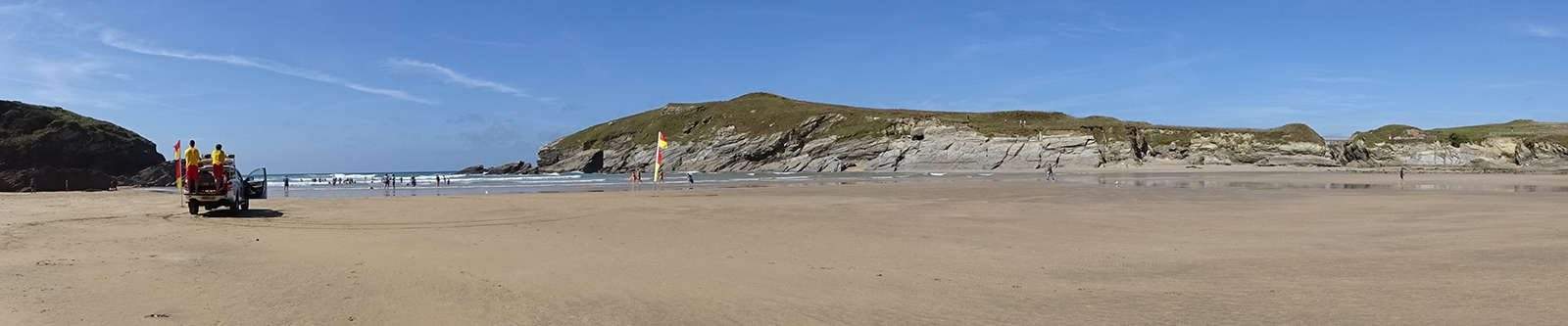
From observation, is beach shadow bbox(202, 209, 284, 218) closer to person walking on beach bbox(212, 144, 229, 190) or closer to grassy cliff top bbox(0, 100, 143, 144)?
person walking on beach bbox(212, 144, 229, 190)

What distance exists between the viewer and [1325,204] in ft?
72.7

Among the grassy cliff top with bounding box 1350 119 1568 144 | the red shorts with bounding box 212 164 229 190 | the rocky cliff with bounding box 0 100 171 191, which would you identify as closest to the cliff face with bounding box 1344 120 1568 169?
the grassy cliff top with bounding box 1350 119 1568 144

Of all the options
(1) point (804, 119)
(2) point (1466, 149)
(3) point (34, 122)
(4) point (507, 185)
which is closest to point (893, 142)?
(1) point (804, 119)

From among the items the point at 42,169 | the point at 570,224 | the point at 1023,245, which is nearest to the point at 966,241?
the point at 1023,245

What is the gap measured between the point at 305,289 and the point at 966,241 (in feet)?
29.7

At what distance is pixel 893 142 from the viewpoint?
3780 inches

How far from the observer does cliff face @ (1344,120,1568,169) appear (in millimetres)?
75062

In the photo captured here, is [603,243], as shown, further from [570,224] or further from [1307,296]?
[1307,296]

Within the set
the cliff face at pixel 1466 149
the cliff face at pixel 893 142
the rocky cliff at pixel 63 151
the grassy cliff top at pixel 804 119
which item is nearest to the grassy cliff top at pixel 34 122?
the rocky cliff at pixel 63 151

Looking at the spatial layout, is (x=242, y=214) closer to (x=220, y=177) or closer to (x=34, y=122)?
(x=220, y=177)

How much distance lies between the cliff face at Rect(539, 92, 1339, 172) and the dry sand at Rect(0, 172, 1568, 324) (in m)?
69.5

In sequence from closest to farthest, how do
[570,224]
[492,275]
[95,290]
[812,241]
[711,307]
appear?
[711,307], [95,290], [492,275], [812,241], [570,224]

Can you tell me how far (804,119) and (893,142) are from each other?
21059mm

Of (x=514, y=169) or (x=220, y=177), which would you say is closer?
(x=220, y=177)
